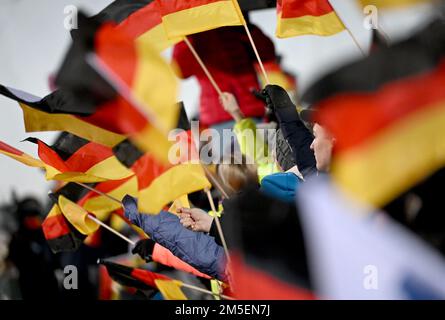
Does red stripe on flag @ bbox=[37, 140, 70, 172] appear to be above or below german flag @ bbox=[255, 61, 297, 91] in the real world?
below

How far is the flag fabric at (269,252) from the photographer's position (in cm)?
256

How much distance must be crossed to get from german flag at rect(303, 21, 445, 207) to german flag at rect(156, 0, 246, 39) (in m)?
1.43

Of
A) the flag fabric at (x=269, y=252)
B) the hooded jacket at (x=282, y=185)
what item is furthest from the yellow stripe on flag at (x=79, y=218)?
the flag fabric at (x=269, y=252)

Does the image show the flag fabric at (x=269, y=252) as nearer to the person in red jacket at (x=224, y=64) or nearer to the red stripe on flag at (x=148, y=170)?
the red stripe on flag at (x=148, y=170)

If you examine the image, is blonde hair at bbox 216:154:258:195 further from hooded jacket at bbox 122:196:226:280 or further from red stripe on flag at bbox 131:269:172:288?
red stripe on flag at bbox 131:269:172:288

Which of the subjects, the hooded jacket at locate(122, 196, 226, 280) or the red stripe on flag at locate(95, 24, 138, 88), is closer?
the red stripe on flag at locate(95, 24, 138, 88)

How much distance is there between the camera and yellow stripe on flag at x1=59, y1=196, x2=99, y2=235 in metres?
3.96

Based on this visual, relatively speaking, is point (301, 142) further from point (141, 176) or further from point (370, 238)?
point (370, 238)

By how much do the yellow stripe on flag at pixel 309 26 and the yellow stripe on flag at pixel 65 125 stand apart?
81 cm

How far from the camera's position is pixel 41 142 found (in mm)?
3697

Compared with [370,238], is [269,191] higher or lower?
higher

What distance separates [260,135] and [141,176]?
1.10 m

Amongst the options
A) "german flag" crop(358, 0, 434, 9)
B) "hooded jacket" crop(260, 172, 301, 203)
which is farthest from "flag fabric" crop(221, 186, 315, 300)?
"german flag" crop(358, 0, 434, 9)

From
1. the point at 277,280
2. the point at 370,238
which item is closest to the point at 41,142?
the point at 277,280
